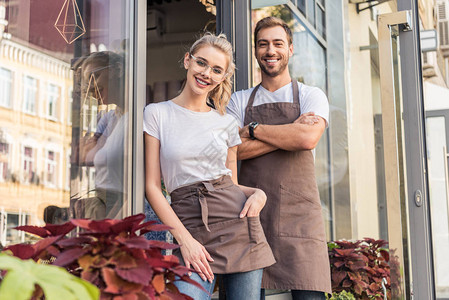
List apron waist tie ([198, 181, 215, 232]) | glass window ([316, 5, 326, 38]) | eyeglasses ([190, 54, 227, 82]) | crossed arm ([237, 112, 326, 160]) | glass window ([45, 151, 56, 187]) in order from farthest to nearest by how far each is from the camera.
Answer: glass window ([316, 5, 326, 38])
crossed arm ([237, 112, 326, 160])
eyeglasses ([190, 54, 227, 82])
apron waist tie ([198, 181, 215, 232])
glass window ([45, 151, 56, 187])

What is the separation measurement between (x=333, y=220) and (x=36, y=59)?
2.50 metres

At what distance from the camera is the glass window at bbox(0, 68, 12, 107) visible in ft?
5.36

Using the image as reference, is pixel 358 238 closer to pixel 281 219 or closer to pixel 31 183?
pixel 281 219

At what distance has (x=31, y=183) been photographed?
1699mm

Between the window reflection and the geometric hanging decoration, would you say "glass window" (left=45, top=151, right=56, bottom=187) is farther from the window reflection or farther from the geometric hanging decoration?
the geometric hanging decoration

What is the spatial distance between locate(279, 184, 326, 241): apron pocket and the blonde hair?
0.50m

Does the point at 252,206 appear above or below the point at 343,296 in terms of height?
above

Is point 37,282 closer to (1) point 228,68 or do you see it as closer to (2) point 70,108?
(2) point 70,108

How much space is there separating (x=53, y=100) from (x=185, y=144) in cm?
47

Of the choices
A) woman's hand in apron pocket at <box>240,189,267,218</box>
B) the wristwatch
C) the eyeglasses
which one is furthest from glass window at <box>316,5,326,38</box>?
woman's hand in apron pocket at <box>240,189,267,218</box>

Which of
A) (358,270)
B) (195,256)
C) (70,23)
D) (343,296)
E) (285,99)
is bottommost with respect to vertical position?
(343,296)

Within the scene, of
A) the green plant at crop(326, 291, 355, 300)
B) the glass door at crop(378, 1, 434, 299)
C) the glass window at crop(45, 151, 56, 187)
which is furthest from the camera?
the green plant at crop(326, 291, 355, 300)

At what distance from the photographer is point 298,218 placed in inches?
100

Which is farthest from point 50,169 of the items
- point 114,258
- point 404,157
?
point 404,157
